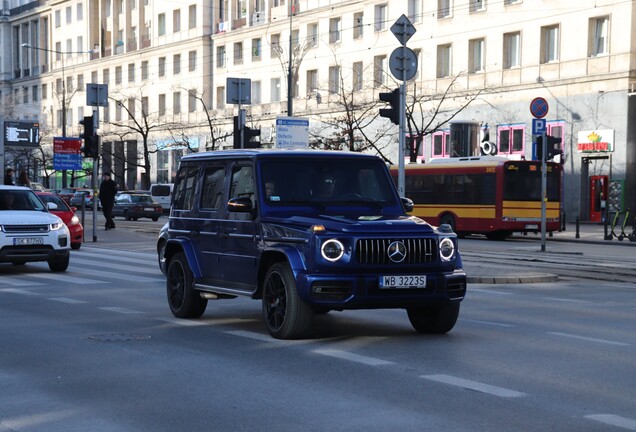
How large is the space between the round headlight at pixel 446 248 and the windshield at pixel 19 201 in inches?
460

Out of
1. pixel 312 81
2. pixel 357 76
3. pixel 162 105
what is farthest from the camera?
pixel 162 105

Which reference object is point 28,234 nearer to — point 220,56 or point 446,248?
point 446,248

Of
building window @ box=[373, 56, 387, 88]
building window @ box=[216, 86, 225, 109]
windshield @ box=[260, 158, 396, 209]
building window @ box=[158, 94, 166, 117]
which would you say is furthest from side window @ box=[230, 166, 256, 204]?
building window @ box=[158, 94, 166, 117]

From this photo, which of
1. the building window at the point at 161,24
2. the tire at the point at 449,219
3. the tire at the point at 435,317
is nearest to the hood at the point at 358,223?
the tire at the point at 435,317

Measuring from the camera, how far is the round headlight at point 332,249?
1005 centimetres

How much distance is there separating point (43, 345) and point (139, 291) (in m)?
5.95

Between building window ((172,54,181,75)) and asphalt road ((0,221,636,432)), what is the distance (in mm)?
67597

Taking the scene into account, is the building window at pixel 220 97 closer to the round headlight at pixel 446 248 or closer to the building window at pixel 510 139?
the building window at pixel 510 139

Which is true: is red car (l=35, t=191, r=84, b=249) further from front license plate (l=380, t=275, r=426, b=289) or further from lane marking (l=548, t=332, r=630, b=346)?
front license plate (l=380, t=275, r=426, b=289)

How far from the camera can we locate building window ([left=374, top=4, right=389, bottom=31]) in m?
61.0

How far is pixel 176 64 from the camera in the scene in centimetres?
8138

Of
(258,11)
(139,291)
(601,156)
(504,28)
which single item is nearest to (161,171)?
(258,11)

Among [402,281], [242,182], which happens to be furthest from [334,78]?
[402,281]

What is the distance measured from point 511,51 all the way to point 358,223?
4402 cm
